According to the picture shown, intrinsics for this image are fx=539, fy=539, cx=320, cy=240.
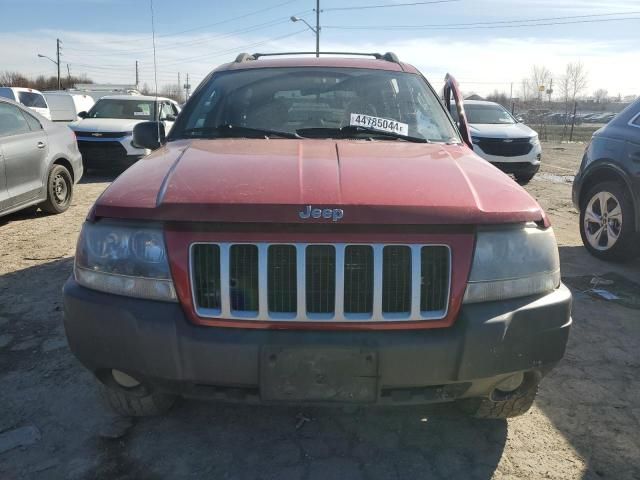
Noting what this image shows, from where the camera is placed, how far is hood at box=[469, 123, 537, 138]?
10.9 meters

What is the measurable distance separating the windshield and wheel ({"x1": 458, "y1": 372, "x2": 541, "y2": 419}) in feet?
4.88

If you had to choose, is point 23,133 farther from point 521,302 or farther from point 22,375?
point 521,302

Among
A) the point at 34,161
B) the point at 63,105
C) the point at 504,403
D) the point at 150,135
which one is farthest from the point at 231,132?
the point at 63,105

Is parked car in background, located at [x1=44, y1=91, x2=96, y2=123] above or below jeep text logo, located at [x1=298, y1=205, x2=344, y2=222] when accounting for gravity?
above

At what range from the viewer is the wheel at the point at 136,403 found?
→ 2473mm

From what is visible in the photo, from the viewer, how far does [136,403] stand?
98.3 inches

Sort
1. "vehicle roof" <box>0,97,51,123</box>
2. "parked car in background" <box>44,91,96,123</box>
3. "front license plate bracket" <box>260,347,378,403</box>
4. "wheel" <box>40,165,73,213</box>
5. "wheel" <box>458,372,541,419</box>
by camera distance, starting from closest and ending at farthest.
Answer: "front license plate bracket" <box>260,347,378,403</box> → "wheel" <box>458,372,541,419</box> → "vehicle roof" <box>0,97,51,123</box> → "wheel" <box>40,165,73,213</box> → "parked car in background" <box>44,91,96,123</box>

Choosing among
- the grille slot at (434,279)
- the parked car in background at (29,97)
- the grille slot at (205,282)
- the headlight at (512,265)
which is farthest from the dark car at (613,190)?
the parked car in background at (29,97)

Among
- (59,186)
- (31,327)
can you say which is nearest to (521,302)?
(31,327)

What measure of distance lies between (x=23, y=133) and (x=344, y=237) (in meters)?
6.05

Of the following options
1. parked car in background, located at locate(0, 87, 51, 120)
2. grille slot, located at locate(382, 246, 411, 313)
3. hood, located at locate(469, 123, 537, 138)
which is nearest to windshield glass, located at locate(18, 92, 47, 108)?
parked car in background, located at locate(0, 87, 51, 120)

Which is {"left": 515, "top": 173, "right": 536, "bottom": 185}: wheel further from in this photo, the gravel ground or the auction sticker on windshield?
the auction sticker on windshield

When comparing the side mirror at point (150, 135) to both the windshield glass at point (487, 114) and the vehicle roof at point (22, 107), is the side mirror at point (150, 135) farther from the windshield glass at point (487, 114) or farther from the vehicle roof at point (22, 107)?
the windshield glass at point (487, 114)

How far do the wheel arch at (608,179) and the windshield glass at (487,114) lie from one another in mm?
6519
